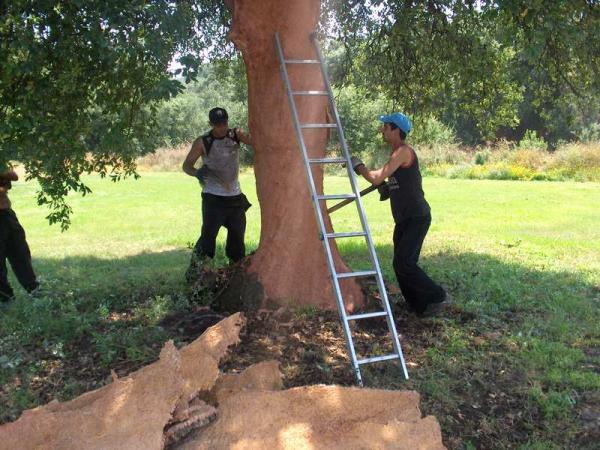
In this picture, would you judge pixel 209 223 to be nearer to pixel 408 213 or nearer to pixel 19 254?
pixel 408 213

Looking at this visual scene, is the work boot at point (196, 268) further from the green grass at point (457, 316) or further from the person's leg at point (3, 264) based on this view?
the person's leg at point (3, 264)

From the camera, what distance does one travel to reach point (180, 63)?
16.7 ft

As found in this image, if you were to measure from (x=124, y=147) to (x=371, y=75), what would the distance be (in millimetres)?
4566

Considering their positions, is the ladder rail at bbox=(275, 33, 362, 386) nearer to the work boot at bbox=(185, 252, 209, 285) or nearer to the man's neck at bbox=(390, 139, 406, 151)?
the man's neck at bbox=(390, 139, 406, 151)

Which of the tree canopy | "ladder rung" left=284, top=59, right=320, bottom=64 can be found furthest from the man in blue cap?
the tree canopy

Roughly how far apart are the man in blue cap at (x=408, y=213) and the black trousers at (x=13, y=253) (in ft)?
15.0

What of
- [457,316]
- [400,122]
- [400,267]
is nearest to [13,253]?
[400,267]

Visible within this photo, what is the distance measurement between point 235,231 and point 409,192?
225 centimetres

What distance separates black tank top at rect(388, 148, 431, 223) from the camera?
6.12 m

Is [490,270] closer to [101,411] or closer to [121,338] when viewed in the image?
[121,338]

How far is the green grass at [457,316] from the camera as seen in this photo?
458cm

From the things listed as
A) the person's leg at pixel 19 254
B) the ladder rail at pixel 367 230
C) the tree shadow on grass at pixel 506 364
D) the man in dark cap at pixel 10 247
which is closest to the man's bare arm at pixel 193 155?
the ladder rail at pixel 367 230

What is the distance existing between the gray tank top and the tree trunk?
2.73 ft

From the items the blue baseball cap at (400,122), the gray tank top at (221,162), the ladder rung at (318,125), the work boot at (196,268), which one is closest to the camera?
the ladder rung at (318,125)
